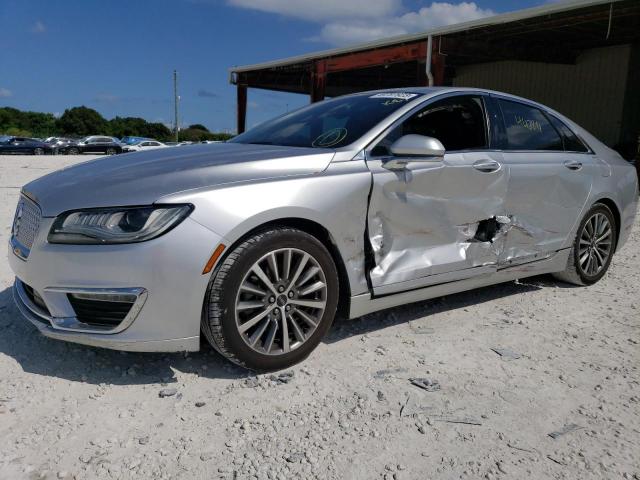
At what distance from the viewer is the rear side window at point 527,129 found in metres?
3.85

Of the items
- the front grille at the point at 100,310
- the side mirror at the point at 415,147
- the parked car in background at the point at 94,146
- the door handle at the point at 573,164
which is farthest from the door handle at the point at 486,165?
the parked car in background at the point at 94,146

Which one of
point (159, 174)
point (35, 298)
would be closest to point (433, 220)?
point (159, 174)

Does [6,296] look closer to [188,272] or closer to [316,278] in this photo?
[188,272]

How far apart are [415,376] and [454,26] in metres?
13.3

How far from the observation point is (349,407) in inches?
96.3

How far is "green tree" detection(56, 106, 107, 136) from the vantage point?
212ft

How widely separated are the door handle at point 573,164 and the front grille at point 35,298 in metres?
3.63

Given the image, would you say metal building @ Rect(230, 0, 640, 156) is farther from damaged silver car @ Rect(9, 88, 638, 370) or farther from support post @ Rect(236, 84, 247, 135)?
damaged silver car @ Rect(9, 88, 638, 370)

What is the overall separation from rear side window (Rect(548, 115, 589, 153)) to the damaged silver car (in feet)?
0.80

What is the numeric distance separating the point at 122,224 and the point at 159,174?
1.15 feet

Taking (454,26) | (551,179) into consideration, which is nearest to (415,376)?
(551,179)

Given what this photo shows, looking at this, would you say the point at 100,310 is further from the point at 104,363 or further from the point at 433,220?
the point at 433,220

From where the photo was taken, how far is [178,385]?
2637 millimetres

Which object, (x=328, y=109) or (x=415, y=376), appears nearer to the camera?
(x=415, y=376)
